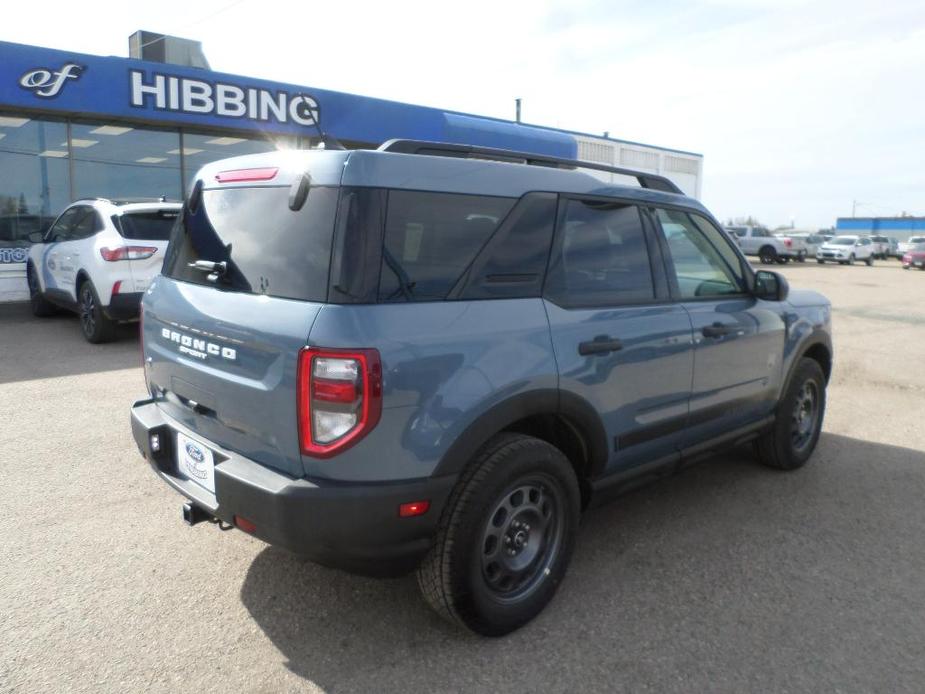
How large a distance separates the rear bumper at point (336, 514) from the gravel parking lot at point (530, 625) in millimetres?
481

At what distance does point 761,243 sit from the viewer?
33.0 m

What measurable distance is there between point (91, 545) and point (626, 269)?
2.92 metres

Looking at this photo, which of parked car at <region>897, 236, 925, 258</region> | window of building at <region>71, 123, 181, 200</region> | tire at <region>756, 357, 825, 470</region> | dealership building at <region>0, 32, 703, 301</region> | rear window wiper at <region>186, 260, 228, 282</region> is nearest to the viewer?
rear window wiper at <region>186, 260, 228, 282</region>

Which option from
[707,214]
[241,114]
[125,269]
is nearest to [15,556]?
[707,214]

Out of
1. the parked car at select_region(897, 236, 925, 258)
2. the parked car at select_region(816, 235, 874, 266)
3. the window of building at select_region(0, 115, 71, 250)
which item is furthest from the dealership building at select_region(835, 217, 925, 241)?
the window of building at select_region(0, 115, 71, 250)

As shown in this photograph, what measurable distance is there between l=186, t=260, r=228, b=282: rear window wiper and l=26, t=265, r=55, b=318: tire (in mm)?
8959

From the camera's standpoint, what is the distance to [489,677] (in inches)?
101

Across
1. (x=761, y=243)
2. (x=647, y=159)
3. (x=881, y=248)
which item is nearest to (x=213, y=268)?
(x=647, y=159)

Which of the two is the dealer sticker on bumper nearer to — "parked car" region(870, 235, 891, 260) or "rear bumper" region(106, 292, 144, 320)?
"rear bumper" region(106, 292, 144, 320)

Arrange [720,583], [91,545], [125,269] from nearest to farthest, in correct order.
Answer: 1. [720,583]
2. [91,545]
3. [125,269]

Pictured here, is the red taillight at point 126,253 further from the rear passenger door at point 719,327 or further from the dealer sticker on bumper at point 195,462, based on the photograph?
the rear passenger door at point 719,327

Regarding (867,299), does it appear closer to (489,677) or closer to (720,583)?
(720,583)

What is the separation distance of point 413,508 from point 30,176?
13400mm

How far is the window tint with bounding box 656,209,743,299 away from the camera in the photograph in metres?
3.65
